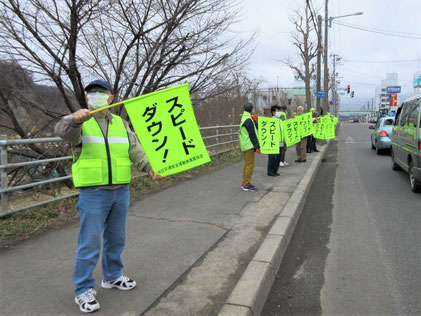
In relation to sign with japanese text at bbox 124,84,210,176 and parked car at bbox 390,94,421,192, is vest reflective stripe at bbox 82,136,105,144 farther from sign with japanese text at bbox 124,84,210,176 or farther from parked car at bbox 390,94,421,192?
parked car at bbox 390,94,421,192

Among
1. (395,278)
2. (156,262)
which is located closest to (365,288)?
(395,278)

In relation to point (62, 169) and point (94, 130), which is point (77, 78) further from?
point (94, 130)

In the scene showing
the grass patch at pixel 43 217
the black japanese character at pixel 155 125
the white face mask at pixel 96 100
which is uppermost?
the white face mask at pixel 96 100

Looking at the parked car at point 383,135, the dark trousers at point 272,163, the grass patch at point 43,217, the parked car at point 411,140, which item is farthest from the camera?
the parked car at point 383,135

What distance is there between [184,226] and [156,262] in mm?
1186

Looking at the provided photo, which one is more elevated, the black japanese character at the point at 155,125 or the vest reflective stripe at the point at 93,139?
the black japanese character at the point at 155,125

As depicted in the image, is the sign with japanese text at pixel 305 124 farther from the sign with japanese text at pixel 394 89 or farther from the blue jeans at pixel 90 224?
the sign with japanese text at pixel 394 89

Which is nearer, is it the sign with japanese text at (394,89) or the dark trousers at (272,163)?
the dark trousers at (272,163)

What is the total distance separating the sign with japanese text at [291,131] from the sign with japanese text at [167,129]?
21.7ft

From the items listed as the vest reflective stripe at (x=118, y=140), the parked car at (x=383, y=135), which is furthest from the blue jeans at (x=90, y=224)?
the parked car at (x=383, y=135)

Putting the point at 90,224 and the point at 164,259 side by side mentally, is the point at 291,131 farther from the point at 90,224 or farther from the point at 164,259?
the point at 90,224

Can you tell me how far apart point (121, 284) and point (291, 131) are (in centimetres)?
817

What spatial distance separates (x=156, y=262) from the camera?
3553 mm

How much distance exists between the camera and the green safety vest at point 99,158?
8.53 feet
